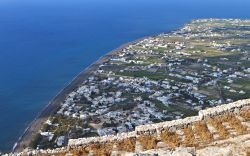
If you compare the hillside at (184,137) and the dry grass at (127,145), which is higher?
the hillside at (184,137)

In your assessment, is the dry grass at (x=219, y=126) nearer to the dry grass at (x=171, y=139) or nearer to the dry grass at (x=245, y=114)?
the dry grass at (x=245, y=114)

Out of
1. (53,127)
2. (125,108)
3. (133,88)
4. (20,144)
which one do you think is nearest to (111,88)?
(133,88)

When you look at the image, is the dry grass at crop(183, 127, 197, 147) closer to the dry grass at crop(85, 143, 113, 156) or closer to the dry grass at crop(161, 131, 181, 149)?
the dry grass at crop(161, 131, 181, 149)

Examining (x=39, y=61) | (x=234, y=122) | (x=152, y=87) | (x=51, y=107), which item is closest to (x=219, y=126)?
(x=234, y=122)

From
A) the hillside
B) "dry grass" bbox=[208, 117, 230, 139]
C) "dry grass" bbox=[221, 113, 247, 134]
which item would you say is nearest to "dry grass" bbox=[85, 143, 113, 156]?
the hillside

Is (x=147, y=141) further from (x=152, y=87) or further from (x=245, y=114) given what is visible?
(x=152, y=87)

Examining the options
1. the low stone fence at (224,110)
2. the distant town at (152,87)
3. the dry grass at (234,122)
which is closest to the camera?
→ the dry grass at (234,122)

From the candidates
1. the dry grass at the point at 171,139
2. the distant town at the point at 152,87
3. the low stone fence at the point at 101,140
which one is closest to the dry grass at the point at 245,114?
the dry grass at the point at 171,139
